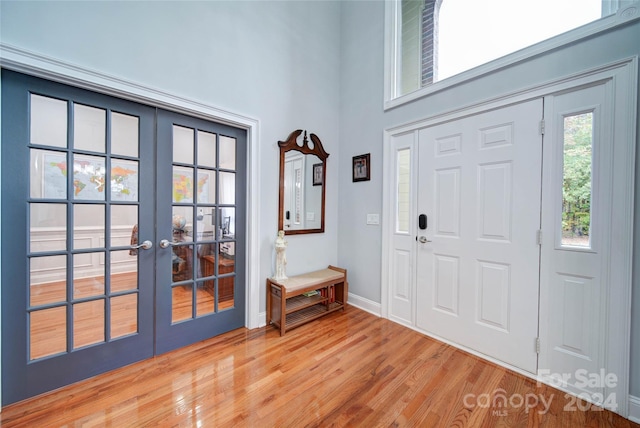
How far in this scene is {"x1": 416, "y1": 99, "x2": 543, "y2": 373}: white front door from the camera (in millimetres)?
1830

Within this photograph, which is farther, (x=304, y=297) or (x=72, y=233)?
(x=304, y=297)

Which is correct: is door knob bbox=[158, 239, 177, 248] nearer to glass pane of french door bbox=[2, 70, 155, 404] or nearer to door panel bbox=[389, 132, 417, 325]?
glass pane of french door bbox=[2, 70, 155, 404]

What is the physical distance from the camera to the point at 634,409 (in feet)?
4.74

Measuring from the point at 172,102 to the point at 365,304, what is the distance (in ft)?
9.14

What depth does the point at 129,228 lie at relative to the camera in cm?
188

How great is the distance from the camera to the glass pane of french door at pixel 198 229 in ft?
6.64

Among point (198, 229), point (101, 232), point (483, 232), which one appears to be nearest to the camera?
point (101, 232)

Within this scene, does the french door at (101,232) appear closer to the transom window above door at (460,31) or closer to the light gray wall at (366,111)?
the light gray wall at (366,111)

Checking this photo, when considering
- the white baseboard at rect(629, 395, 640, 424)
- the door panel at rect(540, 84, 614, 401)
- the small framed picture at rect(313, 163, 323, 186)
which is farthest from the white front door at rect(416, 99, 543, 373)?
the small framed picture at rect(313, 163, 323, 186)

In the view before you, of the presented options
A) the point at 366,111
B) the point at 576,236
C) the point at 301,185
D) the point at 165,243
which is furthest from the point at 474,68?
the point at 165,243

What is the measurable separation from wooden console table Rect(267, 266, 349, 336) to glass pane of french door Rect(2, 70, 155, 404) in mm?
1035

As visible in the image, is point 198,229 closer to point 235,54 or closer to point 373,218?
point 235,54

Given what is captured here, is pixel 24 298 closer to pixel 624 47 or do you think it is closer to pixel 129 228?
pixel 129 228

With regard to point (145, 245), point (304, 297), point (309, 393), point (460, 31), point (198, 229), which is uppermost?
point (460, 31)
